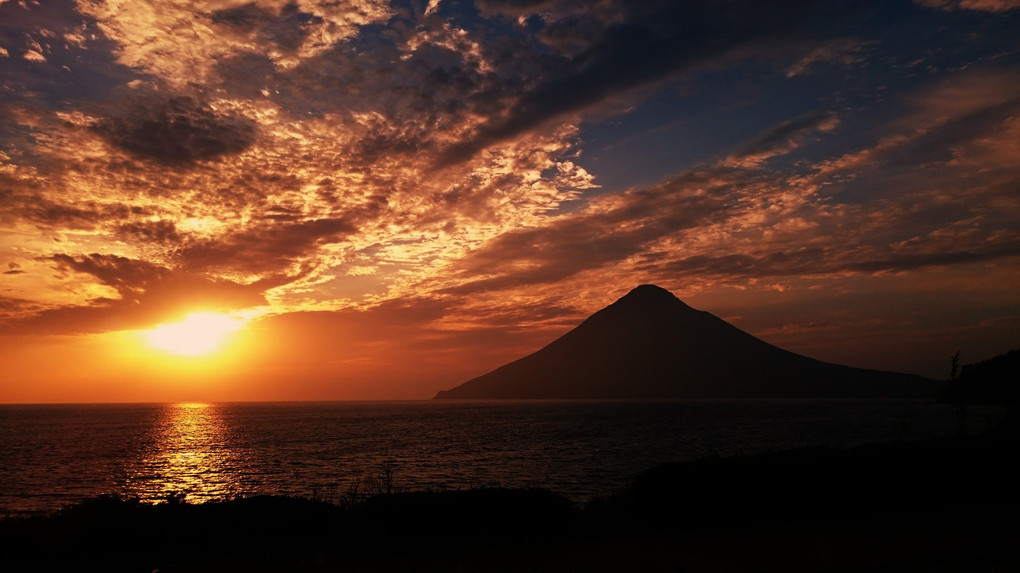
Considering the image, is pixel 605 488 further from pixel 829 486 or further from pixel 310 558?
pixel 310 558

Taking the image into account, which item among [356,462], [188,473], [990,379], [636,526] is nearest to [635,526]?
[636,526]

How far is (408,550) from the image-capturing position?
54.3 ft

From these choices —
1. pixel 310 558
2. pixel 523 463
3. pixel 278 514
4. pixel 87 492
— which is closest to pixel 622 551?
pixel 310 558

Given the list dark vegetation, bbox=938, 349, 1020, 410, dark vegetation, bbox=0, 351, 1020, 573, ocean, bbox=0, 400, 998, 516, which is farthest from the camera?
dark vegetation, bbox=938, 349, 1020, 410

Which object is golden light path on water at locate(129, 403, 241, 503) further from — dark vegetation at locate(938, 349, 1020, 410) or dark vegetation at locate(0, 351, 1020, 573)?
dark vegetation at locate(938, 349, 1020, 410)

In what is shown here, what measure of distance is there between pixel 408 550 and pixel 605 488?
2151 cm

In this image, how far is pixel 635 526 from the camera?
18.4 meters

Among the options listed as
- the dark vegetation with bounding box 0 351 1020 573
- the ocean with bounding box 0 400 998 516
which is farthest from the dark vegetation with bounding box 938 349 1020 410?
the dark vegetation with bounding box 0 351 1020 573

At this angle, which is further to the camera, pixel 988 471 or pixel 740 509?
pixel 988 471

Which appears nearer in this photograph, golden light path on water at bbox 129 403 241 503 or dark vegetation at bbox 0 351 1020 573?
dark vegetation at bbox 0 351 1020 573

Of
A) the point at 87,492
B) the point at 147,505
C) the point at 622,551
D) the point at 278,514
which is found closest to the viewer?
the point at 622,551

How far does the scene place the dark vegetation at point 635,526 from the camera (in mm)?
13852

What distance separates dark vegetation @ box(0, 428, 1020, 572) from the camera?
13852 mm

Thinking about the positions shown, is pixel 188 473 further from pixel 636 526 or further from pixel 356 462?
pixel 636 526
